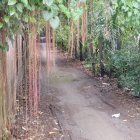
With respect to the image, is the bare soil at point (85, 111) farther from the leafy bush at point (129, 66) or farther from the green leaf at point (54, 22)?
the green leaf at point (54, 22)

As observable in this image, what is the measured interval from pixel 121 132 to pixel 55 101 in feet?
9.66

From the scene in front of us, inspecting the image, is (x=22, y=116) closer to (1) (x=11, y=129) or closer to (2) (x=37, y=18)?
(1) (x=11, y=129)

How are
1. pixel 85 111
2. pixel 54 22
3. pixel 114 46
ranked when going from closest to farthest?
pixel 54 22
pixel 85 111
pixel 114 46

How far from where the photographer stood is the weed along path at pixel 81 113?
634cm

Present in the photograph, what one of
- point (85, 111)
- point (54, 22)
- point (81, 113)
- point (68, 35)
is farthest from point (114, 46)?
point (54, 22)

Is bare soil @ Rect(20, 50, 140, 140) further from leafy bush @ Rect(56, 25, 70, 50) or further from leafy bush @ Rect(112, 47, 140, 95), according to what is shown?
leafy bush @ Rect(56, 25, 70, 50)

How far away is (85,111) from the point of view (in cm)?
805

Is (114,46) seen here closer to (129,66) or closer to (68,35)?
(129,66)

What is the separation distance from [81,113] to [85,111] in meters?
0.20

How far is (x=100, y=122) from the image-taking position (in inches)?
282

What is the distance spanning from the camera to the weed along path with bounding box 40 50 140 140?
6.34 meters

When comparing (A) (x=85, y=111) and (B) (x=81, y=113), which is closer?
(B) (x=81, y=113)

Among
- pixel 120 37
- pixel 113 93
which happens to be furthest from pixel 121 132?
pixel 120 37

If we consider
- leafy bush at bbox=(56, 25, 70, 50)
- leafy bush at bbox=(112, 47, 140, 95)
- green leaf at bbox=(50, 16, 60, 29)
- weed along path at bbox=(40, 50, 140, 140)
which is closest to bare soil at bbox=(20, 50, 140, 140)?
weed along path at bbox=(40, 50, 140, 140)
